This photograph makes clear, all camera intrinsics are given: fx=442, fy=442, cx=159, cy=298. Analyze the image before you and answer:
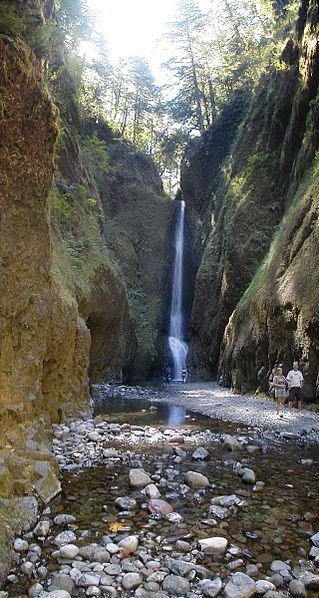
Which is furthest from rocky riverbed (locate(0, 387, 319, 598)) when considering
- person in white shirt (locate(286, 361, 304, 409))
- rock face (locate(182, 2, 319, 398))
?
rock face (locate(182, 2, 319, 398))

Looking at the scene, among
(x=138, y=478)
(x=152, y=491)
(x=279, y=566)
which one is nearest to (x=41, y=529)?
(x=152, y=491)

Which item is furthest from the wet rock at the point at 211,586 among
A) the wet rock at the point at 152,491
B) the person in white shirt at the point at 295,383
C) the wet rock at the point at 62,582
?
the person in white shirt at the point at 295,383

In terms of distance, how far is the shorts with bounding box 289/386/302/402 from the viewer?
12780 millimetres

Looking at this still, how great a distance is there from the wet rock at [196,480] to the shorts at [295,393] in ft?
21.8

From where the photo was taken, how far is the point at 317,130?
18.7 meters

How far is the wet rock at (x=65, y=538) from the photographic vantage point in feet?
15.5

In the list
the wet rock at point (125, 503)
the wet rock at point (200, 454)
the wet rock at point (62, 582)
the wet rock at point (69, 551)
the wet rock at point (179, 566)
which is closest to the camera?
the wet rock at point (62, 582)

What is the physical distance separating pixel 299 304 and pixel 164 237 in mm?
27293

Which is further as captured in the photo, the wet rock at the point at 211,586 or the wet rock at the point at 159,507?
the wet rock at the point at 159,507

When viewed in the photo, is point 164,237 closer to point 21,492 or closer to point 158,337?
point 158,337

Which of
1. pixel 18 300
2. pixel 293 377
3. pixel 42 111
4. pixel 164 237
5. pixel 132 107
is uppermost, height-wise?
pixel 132 107

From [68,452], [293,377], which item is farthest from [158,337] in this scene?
[68,452]

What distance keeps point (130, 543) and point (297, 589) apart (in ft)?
5.59

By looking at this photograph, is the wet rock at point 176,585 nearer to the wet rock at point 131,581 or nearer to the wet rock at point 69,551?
the wet rock at point 131,581
